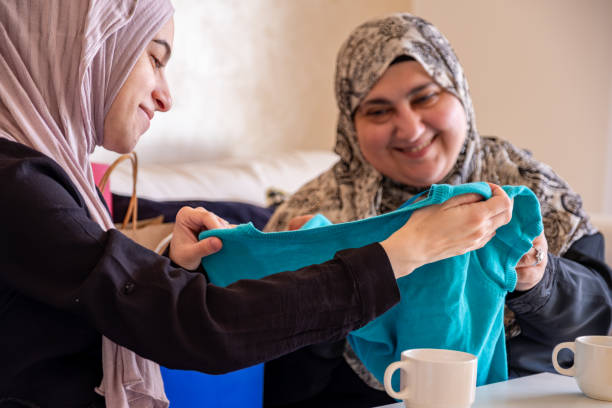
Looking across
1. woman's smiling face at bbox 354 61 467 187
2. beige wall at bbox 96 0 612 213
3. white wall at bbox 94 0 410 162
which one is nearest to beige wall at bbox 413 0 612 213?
beige wall at bbox 96 0 612 213

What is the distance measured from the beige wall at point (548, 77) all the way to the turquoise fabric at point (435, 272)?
1.73 m

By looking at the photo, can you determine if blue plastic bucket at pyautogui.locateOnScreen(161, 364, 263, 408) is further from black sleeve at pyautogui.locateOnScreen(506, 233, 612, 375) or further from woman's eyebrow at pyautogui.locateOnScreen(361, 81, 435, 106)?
woman's eyebrow at pyautogui.locateOnScreen(361, 81, 435, 106)

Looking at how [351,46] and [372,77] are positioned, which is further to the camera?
[351,46]

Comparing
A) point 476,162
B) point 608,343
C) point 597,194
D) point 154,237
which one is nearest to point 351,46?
point 476,162

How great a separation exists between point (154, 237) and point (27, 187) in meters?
0.73

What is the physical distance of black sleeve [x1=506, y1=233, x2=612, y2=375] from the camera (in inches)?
44.6

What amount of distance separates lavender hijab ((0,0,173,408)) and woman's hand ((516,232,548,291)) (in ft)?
1.97

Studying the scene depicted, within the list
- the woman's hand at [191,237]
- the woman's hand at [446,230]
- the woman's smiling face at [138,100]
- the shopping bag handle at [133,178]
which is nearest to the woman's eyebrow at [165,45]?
the woman's smiling face at [138,100]

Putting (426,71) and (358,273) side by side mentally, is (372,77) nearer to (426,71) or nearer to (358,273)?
(426,71)

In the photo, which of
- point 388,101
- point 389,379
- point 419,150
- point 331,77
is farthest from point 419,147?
point 331,77

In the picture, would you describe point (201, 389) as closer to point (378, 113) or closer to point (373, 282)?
point (373, 282)

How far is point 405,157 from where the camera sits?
1561 mm

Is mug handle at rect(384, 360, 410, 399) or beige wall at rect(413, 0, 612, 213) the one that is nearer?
mug handle at rect(384, 360, 410, 399)

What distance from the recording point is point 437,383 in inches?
29.8
